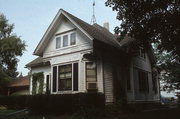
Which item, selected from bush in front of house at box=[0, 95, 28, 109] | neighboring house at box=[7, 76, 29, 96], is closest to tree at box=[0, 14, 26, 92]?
neighboring house at box=[7, 76, 29, 96]

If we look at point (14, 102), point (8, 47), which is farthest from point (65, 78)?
point (8, 47)

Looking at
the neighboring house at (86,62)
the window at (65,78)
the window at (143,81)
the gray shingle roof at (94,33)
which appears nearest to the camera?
the neighboring house at (86,62)

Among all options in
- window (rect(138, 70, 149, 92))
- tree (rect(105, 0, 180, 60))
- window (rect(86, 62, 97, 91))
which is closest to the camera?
tree (rect(105, 0, 180, 60))

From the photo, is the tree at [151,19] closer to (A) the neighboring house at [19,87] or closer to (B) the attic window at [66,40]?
(B) the attic window at [66,40]

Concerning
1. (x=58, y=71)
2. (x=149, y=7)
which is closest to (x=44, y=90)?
(x=58, y=71)

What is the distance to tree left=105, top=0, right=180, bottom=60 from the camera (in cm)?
1377

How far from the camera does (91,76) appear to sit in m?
16.4

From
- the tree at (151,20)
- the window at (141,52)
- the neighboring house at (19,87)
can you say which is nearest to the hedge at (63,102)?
the window at (141,52)

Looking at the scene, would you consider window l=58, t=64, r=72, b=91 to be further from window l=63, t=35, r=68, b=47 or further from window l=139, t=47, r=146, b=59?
window l=139, t=47, r=146, b=59

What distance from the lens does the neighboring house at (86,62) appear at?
16.3 metres

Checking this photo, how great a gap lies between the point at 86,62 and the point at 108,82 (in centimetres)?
228

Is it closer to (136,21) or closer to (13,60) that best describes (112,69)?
(136,21)

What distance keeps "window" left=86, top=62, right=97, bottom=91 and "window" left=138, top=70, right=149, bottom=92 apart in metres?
6.92

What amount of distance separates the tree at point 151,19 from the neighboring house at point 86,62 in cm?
173
